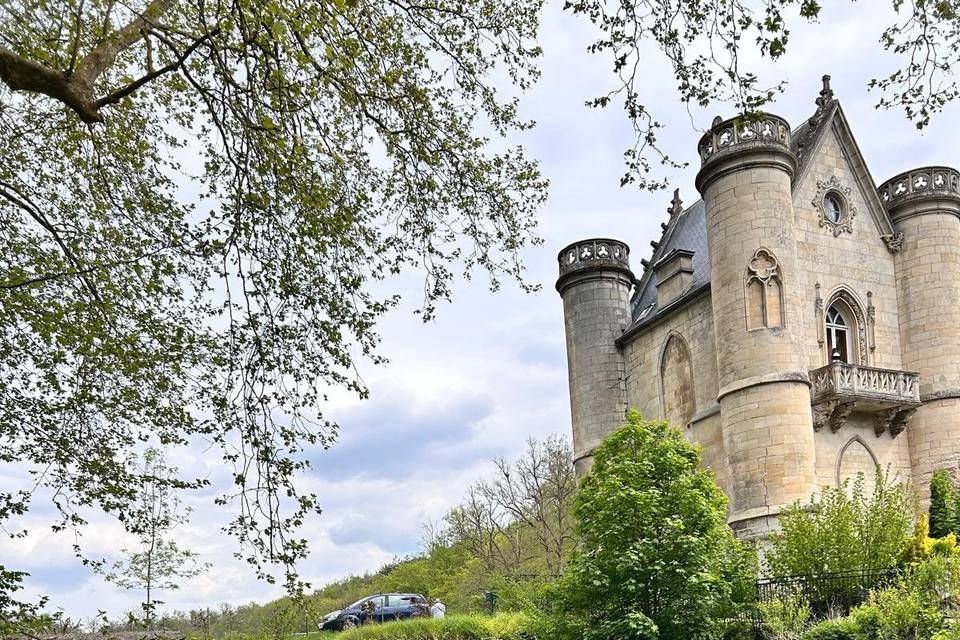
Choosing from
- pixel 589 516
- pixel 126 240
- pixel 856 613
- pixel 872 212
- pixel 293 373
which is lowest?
pixel 856 613

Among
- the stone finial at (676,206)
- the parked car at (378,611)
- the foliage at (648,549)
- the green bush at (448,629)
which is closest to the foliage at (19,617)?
the foliage at (648,549)

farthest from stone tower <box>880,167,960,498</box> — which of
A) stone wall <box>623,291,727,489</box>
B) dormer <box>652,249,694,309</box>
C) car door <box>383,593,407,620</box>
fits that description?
car door <box>383,593,407,620</box>

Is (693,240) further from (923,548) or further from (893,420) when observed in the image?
(923,548)

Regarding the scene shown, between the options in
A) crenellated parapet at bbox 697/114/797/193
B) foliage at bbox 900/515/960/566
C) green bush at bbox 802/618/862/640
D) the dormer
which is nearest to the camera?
green bush at bbox 802/618/862/640

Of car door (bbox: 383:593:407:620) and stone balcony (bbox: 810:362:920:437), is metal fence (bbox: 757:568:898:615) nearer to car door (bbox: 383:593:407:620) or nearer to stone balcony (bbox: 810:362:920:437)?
stone balcony (bbox: 810:362:920:437)

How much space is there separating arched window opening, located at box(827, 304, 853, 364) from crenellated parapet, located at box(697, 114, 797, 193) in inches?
138

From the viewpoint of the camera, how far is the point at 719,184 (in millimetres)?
22781

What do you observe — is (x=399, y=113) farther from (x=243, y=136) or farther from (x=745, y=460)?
(x=745, y=460)

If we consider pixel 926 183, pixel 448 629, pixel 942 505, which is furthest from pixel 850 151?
pixel 448 629

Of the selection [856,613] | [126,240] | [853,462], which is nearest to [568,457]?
[853,462]

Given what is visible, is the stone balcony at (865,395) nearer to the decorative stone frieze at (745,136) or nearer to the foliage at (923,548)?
the foliage at (923,548)

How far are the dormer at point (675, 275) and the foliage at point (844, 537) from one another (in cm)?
885

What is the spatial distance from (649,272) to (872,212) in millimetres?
7566

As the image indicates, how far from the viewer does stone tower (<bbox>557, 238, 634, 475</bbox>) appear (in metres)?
27.6
